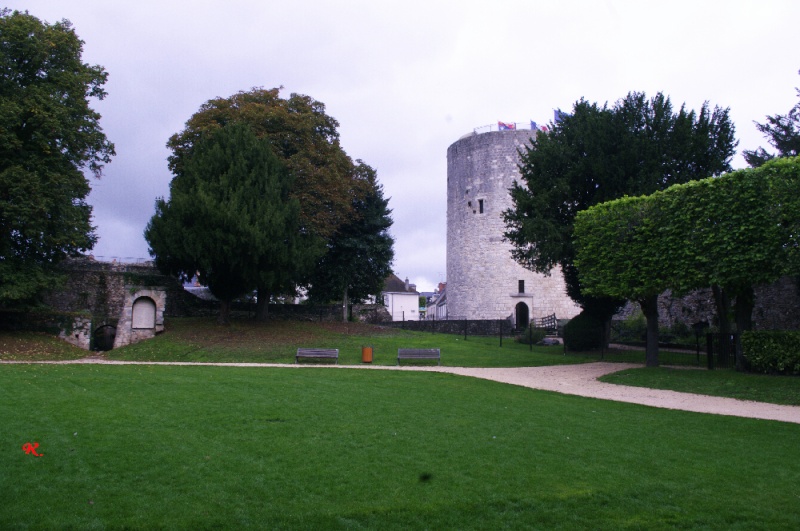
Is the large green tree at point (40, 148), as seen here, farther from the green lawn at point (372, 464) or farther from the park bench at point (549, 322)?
the park bench at point (549, 322)

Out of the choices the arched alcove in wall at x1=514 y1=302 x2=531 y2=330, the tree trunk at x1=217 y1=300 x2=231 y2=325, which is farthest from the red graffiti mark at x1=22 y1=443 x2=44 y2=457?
the arched alcove in wall at x1=514 y1=302 x2=531 y2=330

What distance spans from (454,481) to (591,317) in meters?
23.4

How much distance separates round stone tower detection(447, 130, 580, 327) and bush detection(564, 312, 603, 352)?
14348mm

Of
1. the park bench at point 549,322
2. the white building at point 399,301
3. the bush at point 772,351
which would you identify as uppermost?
the white building at point 399,301

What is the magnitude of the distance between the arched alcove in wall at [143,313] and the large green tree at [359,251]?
30.7 feet

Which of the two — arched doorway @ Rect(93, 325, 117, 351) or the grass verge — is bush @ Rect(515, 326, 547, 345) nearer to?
the grass verge

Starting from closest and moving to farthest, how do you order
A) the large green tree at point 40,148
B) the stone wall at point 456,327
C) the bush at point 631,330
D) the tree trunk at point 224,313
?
the large green tree at point 40,148
the tree trunk at point 224,313
the bush at point 631,330
the stone wall at point 456,327

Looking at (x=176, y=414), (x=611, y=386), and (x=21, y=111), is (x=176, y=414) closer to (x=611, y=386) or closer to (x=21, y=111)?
(x=611, y=386)

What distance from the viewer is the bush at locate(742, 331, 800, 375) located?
658 inches

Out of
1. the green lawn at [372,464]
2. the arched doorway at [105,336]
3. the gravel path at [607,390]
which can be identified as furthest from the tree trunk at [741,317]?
the arched doorway at [105,336]

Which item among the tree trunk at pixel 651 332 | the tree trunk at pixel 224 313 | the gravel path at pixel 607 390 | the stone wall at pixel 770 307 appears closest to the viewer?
the gravel path at pixel 607 390

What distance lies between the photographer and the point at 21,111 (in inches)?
917

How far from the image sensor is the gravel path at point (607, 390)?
13.0 meters

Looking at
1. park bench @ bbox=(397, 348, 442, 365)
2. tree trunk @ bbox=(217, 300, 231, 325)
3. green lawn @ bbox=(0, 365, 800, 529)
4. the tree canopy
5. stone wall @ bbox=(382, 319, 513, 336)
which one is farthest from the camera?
stone wall @ bbox=(382, 319, 513, 336)
